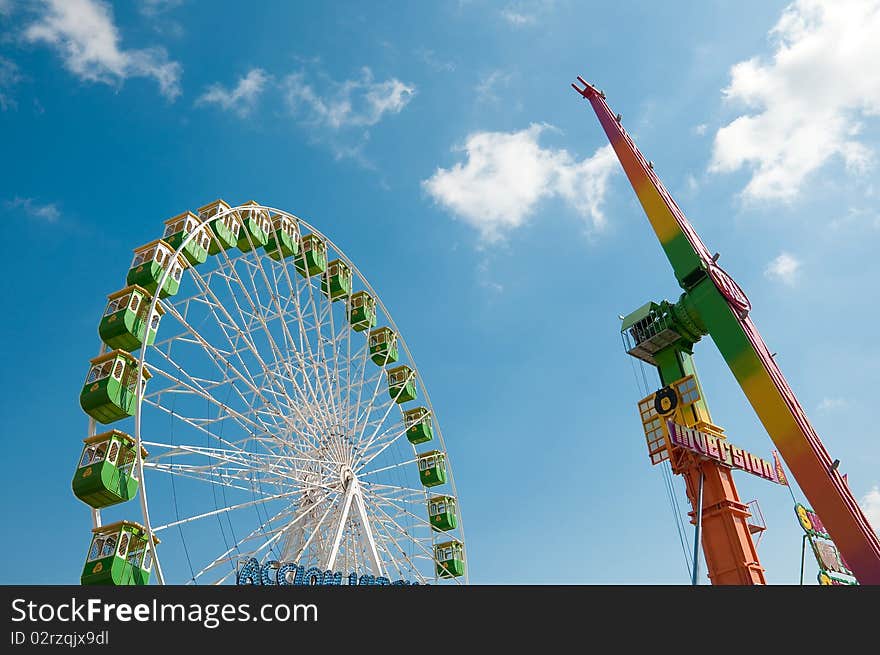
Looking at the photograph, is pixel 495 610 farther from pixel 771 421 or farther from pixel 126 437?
pixel 771 421

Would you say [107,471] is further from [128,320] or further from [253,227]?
[253,227]

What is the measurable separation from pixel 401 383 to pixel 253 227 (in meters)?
10.6

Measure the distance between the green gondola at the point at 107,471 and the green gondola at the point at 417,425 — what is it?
53.6 feet

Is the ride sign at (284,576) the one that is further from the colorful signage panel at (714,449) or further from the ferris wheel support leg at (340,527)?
the colorful signage panel at (714,449)

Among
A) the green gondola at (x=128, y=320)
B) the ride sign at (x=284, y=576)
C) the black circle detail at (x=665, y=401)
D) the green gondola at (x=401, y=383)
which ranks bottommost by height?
the ride sign at (x=284, y=576)

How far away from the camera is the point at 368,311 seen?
106 ft

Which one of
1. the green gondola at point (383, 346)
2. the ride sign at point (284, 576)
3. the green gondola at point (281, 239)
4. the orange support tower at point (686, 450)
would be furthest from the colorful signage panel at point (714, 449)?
the green gondola at point (281, 239)

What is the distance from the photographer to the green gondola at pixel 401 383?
32.6 metres

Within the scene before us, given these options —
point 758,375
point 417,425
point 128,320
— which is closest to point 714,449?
point 758,375

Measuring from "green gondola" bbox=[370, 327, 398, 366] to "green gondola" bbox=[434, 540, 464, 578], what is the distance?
352 inches

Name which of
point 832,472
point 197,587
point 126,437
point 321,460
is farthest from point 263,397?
point 832,472

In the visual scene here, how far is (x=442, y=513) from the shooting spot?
3197 cm

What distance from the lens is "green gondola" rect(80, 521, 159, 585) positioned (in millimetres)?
16938

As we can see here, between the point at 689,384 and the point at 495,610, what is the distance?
17658mm
